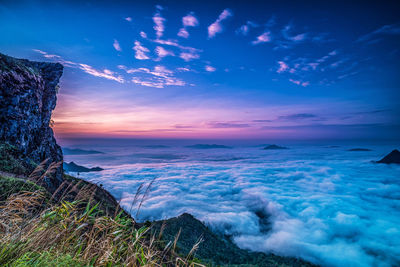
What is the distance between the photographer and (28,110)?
8531mm

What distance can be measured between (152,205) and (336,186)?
45038 mm

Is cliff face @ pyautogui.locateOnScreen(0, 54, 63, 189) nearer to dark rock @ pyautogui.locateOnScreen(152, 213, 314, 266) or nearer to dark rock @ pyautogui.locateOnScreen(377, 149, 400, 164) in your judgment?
dark rock @ pyautogui.locateOnScreen(152, 213, 314, 266)

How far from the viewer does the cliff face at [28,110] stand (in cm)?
750

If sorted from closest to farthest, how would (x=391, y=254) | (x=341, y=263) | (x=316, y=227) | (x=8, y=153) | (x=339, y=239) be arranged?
(x=8, y=153) → (x=341, y=263) → (x=391, y=254) → (x=339, y=239) → (x=316, y=227)

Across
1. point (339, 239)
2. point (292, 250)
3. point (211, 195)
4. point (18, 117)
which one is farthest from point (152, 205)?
point (339, 239)

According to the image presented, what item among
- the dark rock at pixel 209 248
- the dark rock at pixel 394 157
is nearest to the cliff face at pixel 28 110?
the dark rock at pixel 209 248

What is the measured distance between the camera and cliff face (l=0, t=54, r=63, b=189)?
295 inches

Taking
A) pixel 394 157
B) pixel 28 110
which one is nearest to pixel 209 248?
pixel 28 110

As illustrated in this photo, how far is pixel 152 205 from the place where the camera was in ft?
82.1

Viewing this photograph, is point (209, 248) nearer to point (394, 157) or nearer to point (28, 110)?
point (28, 110)

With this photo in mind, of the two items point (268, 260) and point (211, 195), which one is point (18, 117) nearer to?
point (268, 260)

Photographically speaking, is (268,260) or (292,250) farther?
(292,250)

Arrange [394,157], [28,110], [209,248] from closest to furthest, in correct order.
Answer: [28,110], [209,248], [394,157]

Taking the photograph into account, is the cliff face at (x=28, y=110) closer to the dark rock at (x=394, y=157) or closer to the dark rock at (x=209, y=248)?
the dark rock at (x=209, y=248)
